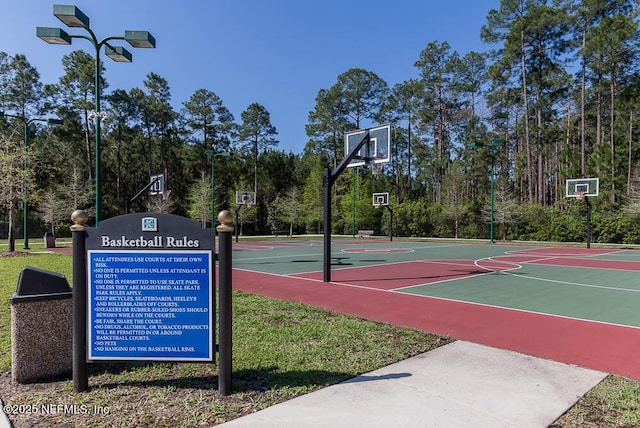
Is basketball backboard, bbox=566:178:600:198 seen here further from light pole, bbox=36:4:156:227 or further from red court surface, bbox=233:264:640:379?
light pole, bbox=36:4:156:227

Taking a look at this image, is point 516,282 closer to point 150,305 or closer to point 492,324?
point 492,324

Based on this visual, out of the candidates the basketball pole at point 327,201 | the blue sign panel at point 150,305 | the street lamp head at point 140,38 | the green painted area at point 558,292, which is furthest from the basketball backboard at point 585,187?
the blue sign panel at point 150,305

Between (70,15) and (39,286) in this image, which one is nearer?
(39,286)

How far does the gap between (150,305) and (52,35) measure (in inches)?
358

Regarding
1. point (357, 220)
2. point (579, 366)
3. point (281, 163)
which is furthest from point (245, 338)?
point (281, 163)

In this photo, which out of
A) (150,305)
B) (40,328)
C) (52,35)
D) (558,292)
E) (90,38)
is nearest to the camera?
(150,305)

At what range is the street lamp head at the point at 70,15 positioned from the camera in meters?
8.72

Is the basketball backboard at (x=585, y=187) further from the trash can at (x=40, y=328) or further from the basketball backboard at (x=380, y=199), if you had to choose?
the trash can at (x=40, y=328)

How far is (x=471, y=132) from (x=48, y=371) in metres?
52.3

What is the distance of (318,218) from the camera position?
48125 mm

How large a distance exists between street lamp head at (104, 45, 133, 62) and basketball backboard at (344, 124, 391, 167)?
6449 millimetres

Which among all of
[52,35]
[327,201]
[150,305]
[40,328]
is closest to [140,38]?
[52,35]

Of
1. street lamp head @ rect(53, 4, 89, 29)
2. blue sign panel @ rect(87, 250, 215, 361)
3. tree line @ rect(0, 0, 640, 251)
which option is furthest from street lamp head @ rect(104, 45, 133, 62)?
tree line @ rect(0, 0, 640, 251)

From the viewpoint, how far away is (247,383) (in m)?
3.98
